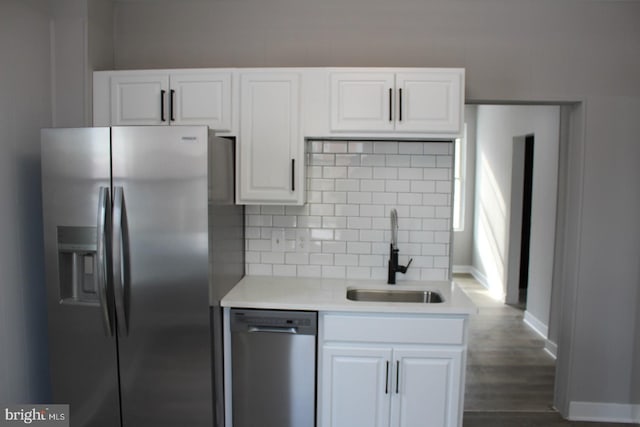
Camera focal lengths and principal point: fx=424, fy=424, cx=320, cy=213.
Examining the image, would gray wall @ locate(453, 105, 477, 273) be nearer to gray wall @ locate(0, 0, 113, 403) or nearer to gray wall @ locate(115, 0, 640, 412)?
gray wall @ locate(115, 0, 640, 412)

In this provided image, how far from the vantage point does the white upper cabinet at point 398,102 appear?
2420 millimetres

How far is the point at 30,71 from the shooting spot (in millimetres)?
2393

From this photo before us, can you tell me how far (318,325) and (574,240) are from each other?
181cm

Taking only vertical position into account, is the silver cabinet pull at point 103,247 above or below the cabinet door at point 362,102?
below

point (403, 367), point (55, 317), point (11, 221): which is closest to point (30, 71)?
point (11, 221)

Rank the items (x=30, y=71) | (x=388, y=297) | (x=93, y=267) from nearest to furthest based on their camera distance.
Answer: (x=93, y=267)
(x=30, y=71)
(x=388, y=297)

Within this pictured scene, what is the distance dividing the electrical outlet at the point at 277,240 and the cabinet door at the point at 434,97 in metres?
1.11

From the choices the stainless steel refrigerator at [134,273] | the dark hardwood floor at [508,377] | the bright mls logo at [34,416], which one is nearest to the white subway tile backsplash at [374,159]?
the stainless steel refrigerator at [134,273]

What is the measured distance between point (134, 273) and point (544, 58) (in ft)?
9.13

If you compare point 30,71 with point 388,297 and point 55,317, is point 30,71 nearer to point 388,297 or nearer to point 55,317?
point 55,317

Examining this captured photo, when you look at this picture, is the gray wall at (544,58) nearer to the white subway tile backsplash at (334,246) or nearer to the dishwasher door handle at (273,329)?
the white subway tile backsplash at (334,246)

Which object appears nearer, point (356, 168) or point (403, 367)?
point (403, 367)

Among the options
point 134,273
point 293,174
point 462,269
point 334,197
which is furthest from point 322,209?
point 462,269

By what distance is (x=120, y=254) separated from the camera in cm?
213
